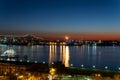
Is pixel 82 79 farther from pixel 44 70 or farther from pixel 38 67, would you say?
pixel 38 67

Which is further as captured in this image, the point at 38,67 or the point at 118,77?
the point at 38,67

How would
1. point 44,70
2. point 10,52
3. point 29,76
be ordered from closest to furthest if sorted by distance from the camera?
point 29,76 → point 44,70 → point 10,52

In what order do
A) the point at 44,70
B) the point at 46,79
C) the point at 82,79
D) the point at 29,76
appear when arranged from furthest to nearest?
the point at 44,70, the point at 29,76, the point at 46,79, the point at 82,79

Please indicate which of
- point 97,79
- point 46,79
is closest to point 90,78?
point 97,79

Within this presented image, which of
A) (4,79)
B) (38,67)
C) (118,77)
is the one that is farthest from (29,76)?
(118,77)

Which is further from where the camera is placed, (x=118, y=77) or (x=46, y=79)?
(x=46, y=79)

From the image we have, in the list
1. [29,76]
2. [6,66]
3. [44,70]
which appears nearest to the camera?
[29,76]

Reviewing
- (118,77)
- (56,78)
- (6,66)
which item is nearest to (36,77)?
(56,78)

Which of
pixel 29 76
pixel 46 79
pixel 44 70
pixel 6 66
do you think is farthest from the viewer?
pixel 6 66

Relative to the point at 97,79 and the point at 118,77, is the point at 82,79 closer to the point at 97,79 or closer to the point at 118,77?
the point at 97,79
